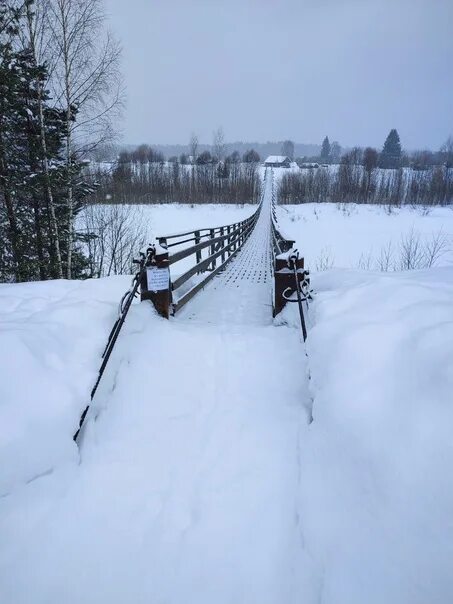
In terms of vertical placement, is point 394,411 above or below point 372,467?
above

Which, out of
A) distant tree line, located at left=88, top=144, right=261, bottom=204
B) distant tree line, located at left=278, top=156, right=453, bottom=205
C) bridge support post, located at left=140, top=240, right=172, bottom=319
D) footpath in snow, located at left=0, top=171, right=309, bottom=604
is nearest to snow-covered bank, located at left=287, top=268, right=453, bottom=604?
footpath in snow, located at left=0, top=171, right=309, bottom=604

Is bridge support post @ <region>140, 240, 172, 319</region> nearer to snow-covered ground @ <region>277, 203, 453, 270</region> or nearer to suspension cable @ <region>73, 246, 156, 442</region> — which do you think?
suspension cable @ <region>73, 246, 156, 442</region>

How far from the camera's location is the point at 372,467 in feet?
6.26

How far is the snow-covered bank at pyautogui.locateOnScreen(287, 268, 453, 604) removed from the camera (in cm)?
150

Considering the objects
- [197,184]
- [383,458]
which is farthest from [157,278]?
[197,184]

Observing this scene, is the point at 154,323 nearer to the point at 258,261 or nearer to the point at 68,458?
the point at 68,458

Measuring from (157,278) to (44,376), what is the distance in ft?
6.14

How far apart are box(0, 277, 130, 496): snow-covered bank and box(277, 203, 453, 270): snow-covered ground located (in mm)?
15810

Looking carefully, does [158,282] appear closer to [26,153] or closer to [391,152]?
[26,153]

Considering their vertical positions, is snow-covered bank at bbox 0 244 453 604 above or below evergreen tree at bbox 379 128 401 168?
below

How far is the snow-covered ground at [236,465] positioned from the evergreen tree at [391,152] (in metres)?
118

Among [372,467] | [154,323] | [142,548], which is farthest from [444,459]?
[154,323]

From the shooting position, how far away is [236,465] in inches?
90.9

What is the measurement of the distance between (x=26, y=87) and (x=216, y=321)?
11.4 meters
